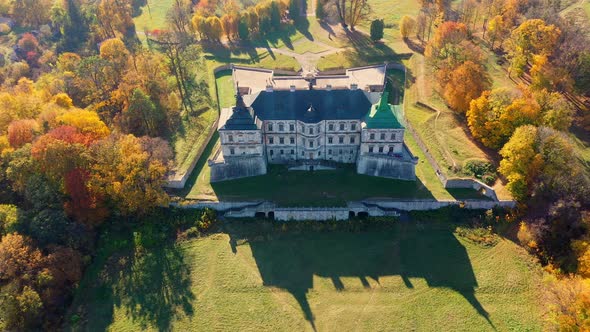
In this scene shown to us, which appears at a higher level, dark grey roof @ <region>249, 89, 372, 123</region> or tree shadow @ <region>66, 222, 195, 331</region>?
dark grey roof @ <region>249, 89, 372, 123</region>

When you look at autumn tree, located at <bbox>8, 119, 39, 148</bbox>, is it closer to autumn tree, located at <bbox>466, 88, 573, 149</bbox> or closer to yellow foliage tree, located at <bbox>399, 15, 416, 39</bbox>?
autumn tree, located at <bbox>466, 88, 573, 149</bbox>

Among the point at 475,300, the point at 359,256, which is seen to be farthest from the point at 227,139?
the point at 475,300

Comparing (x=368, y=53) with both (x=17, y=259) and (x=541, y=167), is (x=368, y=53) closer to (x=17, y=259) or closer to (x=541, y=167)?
(x=541, y=167)

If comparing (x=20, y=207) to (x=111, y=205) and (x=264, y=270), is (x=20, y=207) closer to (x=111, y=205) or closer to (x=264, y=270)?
(x=111, y=205)

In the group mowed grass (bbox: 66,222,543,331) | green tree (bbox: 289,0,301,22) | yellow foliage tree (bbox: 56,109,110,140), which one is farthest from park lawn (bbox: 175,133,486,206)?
green tree (bbox: 289,0,301,22)

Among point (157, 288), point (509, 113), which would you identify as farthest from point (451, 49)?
point (157, 288)

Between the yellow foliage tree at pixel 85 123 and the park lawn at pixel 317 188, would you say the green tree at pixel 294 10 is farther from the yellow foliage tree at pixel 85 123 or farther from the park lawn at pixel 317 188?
the yellow foliage tree at pixel 85 123

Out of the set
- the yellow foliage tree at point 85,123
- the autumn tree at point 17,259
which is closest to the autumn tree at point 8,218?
the autumn tree at point 17,259
